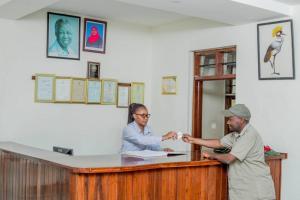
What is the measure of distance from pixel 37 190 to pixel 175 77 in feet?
11.3

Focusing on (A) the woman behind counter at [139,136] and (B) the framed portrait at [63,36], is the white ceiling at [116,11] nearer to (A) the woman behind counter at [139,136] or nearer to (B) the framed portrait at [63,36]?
(B) the framed portrait at [63,36]

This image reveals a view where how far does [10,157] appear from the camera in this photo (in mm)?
4215

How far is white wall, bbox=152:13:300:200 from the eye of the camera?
16.1 ft

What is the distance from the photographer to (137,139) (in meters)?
4.05

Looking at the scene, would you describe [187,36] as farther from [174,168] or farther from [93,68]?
[174,168]

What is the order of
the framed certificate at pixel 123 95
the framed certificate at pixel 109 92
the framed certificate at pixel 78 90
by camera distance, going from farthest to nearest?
the framed certificate at pixel 123 95 < the framed certificate at pixel 109 92 < the framed certificate at pixel 78 90

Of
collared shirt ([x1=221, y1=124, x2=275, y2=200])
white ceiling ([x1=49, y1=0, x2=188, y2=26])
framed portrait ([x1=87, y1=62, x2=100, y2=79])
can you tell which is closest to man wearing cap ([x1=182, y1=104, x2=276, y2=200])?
collared shirt ([x1=221, y1=124, x2=275, y2=200])

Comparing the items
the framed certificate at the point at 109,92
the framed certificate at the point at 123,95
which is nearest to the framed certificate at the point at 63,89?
the framed certificate at the point at 109,92

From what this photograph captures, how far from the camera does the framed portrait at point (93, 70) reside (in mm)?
6285

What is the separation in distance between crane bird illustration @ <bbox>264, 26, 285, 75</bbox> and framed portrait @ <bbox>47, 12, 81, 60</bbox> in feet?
8.93

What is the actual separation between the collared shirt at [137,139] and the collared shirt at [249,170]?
0.84 m

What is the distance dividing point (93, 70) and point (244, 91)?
2285 millimetres

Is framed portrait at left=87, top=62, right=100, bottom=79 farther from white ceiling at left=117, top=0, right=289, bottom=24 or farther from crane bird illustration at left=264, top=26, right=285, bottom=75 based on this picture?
crane bird illustration at left=264, top=26, right=285, bottom=75

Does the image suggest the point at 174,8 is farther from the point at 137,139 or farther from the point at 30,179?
the point at 30,179
